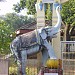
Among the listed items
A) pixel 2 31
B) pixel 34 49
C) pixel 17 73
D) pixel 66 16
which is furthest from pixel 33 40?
pixel 66 16

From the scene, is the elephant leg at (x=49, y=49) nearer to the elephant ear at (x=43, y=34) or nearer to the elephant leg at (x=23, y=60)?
the elephant ear at (x=43, y=34)

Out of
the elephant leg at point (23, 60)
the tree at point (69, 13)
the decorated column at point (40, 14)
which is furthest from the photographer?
the tree at point (69, 13)

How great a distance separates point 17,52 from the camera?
11102 mm

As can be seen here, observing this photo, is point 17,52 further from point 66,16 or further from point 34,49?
point 66,16

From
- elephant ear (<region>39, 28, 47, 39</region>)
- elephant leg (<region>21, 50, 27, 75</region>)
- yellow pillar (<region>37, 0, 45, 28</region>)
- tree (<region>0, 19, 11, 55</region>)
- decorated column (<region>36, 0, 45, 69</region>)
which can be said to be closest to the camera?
elephant leg (<region>21, 50, 27, 75</region>)

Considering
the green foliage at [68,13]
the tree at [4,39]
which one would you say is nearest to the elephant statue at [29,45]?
the tree at [4,39]

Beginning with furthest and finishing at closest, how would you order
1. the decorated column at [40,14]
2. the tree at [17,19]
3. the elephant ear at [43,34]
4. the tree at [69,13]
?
the tree at [17,19], the tree at [69,13], the decorated column at [40,14], the elephant ear at [43,34]

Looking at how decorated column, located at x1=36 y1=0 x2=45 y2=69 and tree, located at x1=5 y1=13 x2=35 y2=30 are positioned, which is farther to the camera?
tree, located at x1=5 y1=13 x2=35 y2=30

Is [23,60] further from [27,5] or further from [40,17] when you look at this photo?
[27,5]

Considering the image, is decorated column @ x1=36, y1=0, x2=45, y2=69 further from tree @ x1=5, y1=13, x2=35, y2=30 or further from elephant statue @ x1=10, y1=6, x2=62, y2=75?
tree @ x1=5, y1=13, x2=35, y2=30

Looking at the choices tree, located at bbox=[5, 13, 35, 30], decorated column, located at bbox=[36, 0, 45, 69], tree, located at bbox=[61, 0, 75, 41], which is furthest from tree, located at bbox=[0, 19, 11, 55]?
tree, located at bbox=[5, 13, 35, 30]

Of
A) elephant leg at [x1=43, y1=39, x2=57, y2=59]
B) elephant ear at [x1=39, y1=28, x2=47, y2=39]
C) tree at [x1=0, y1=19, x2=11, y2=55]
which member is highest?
elephant ear at [x1=39, y1=28, x2=47, y2=39]

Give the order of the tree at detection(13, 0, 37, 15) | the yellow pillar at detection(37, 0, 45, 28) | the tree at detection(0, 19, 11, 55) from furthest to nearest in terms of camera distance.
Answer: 1. the tree at detection(13, 0, 37, 15)
2. the tree at detection(0, 19, 11, 55)
3. the yellow pillar at detection(37, 0, 45, 28)

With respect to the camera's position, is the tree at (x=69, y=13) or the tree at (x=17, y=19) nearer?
the tree at (x=69, y=13)
